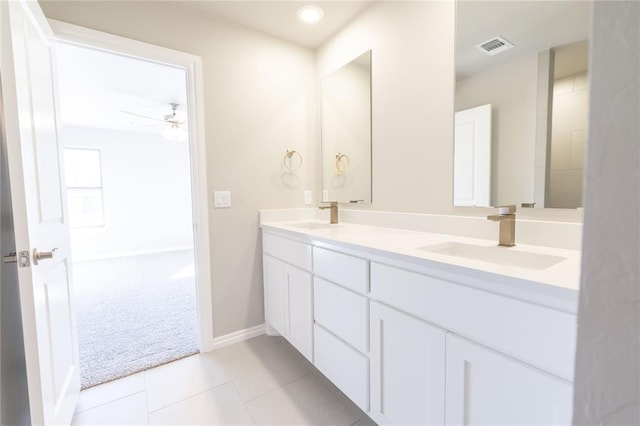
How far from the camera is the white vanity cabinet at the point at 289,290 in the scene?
1667 millimetres

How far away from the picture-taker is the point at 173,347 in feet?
6.84

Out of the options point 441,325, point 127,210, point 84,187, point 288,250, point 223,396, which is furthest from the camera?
point 127,210

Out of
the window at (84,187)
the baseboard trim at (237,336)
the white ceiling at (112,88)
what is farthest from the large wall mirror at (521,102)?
the window at (84,187)

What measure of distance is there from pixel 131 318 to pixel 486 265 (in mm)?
2900

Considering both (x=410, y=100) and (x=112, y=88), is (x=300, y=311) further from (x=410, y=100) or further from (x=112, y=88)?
(x=112, y=88)

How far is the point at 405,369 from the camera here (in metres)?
1.09

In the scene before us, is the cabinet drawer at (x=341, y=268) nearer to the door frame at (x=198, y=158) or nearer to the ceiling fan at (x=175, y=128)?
the door frame at (x=198, y=158)

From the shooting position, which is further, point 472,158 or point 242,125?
point 242,125

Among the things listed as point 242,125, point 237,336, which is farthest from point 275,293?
point 242,125

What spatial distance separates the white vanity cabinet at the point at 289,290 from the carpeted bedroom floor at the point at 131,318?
65cm

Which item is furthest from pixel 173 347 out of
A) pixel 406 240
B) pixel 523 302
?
pixel 523 302

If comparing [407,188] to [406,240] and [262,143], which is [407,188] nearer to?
[406,240]

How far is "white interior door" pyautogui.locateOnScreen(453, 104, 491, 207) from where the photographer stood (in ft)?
4.60

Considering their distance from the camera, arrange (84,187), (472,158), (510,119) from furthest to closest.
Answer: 1. (84,187)
2. (472,158)
3. (510,119)
